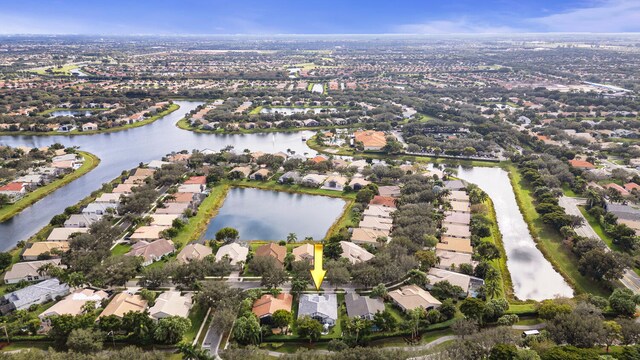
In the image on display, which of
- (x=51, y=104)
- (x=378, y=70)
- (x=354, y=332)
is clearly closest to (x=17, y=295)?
(x=354, y=332)

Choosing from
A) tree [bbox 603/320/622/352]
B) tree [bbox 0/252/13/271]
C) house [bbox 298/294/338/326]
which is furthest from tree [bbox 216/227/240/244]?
tree [bbox 603/320/622/352]

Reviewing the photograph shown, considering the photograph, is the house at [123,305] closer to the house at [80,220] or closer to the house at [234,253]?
the house at [234,253]

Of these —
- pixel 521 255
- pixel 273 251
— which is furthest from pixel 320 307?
pixel 521 255

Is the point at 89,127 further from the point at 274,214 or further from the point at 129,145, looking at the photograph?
the point at 274,214

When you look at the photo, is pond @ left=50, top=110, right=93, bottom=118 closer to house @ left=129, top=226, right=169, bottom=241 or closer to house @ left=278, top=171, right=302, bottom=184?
house @ left=278, top=171, right=302, bottom=184

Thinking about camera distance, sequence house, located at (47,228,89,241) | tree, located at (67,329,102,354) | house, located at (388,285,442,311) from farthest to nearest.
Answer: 1. house, located at (47,228,89,241)
2. house, located at (388,285,442,311)
3. tree, located at (67,329,102,354)

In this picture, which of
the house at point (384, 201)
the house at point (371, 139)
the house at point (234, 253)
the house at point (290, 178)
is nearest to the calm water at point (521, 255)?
the house at point (384, 201)
